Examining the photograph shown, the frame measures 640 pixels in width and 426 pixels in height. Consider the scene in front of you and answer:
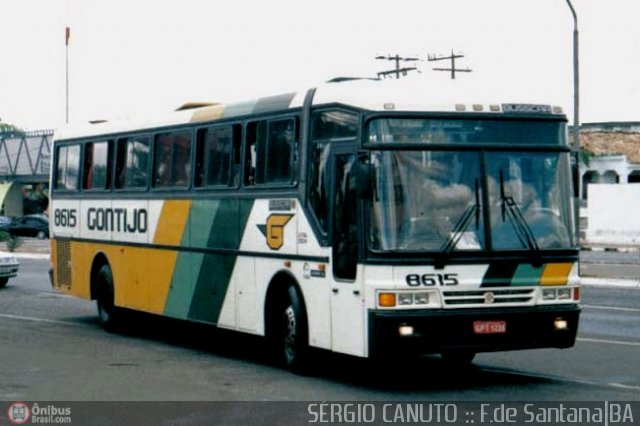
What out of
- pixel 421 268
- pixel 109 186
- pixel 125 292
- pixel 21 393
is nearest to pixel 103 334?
pixel 125 292

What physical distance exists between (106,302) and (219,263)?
4379 mm

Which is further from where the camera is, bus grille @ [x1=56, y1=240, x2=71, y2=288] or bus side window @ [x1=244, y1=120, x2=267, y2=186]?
bus grille @ [x1=56, y1=240, x2=71, y2=288]

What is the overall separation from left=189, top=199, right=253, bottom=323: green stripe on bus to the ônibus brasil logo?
4.33 m

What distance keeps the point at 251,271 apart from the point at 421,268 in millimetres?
3397

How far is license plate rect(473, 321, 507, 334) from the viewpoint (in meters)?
13.1

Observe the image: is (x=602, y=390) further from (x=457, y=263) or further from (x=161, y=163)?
(x=161, y=163)

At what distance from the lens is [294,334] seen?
1463 centimetres

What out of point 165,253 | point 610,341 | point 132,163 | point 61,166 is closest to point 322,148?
point 165,253

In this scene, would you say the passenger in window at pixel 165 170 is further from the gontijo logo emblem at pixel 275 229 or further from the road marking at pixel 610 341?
the road marking at pixel 610 341

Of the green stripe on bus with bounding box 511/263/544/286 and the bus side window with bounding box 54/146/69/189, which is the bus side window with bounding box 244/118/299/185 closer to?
the green stripe on bus with bounding box 511/263/544/286

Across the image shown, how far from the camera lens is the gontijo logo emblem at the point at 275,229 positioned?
592 inches

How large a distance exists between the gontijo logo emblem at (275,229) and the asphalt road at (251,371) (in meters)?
1.37

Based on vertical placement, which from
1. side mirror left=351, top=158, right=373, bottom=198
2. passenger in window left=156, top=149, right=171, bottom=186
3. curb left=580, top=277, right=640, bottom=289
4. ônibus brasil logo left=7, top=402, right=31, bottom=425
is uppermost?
passenger in window left=156, top=149, right=171, bottom=186

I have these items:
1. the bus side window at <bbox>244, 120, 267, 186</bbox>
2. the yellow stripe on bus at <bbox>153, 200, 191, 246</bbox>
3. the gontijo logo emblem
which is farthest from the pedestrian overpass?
the gontijo logo emblem
